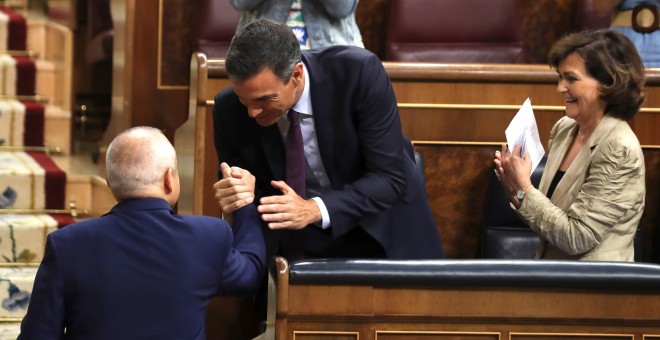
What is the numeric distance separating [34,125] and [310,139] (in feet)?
6.46

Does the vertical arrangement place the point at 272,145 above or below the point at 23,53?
below

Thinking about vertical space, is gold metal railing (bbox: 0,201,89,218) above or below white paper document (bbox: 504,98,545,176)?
below

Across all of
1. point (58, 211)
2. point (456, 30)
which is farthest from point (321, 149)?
point (456, 30)

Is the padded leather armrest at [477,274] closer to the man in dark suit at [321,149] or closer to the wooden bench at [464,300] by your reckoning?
the wooden bench at [464,300]

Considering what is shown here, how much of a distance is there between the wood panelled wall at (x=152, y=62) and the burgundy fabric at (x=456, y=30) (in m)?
0.71

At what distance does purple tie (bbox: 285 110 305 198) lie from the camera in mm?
2123

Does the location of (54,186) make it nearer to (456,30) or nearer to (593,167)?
(456,30)

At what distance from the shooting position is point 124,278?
5.60 feet

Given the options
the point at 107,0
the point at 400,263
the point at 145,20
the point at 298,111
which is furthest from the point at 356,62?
the point at 107,0

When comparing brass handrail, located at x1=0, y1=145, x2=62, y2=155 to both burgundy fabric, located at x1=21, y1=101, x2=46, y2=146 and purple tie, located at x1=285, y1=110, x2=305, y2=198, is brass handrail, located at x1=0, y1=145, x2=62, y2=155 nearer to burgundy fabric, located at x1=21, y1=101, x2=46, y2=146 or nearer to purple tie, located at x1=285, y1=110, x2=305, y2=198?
burgundy fabric, located at x1=21, y1=101, x2=46, y2=146

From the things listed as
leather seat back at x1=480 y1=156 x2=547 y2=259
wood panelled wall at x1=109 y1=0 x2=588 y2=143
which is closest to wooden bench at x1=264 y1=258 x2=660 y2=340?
leather seat back at x1=480 y1=156 x2=547 y2=259

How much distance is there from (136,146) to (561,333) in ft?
2.58

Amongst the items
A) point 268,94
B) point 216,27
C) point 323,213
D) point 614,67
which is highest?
point 216,27

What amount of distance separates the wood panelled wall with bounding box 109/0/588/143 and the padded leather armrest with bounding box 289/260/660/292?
192 centimetres
